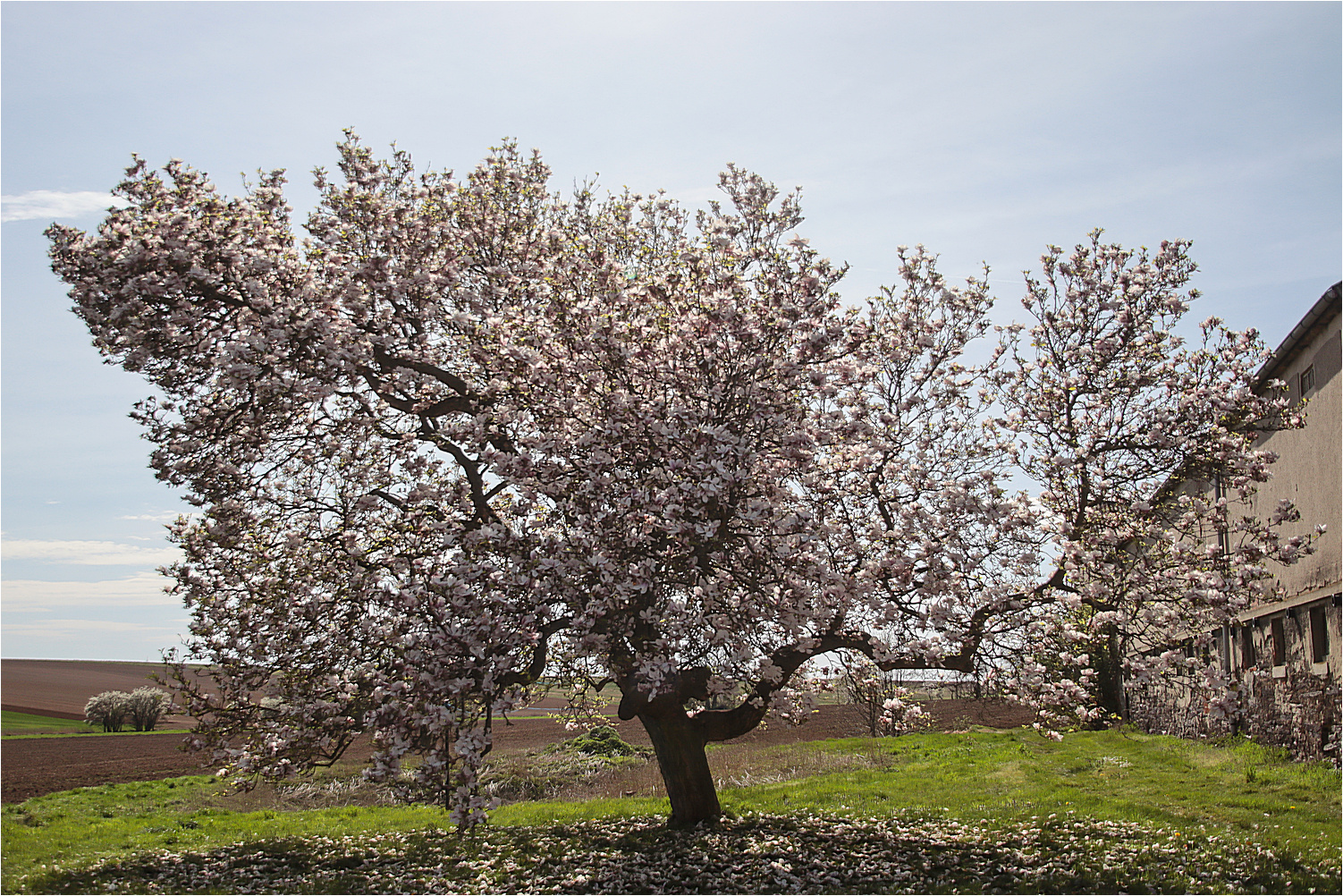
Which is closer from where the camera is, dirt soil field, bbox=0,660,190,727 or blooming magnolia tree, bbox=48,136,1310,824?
blooming magnolia tree, bbox=48,136,1310,824

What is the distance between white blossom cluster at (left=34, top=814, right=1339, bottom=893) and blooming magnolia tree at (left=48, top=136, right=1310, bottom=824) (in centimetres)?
200

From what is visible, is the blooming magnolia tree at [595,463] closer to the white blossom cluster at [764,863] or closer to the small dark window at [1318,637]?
the white blossom cluster at [764,863]

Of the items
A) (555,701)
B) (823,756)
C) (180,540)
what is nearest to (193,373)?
(180,540)

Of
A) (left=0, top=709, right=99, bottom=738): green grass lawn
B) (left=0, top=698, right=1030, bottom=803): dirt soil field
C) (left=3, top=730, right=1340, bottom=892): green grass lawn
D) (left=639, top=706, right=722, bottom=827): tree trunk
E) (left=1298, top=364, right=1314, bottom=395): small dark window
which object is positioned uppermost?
(left=1298, top=364, right=1314, bottom=395): small dark window

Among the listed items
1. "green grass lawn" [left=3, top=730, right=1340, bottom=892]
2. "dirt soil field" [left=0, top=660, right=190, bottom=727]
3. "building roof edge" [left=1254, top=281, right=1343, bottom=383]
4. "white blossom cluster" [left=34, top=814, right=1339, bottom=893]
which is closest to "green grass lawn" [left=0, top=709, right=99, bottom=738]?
"dirt soil field" [left=0, top=660, right=190, bottom=727]

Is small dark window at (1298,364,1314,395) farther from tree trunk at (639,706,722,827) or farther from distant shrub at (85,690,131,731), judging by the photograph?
distant shrub at (85,690,131,731)

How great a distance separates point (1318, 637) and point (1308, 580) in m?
1.35

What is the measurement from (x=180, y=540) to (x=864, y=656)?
39.4 ft

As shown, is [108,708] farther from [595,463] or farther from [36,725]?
[595,463]

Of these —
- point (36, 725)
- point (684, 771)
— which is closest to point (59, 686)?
point (36, 725)

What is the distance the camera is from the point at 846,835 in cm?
1488

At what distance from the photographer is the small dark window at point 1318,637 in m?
19.4

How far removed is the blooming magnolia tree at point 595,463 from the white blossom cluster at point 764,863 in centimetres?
200

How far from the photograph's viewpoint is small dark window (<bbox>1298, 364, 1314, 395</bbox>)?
20234 mm
